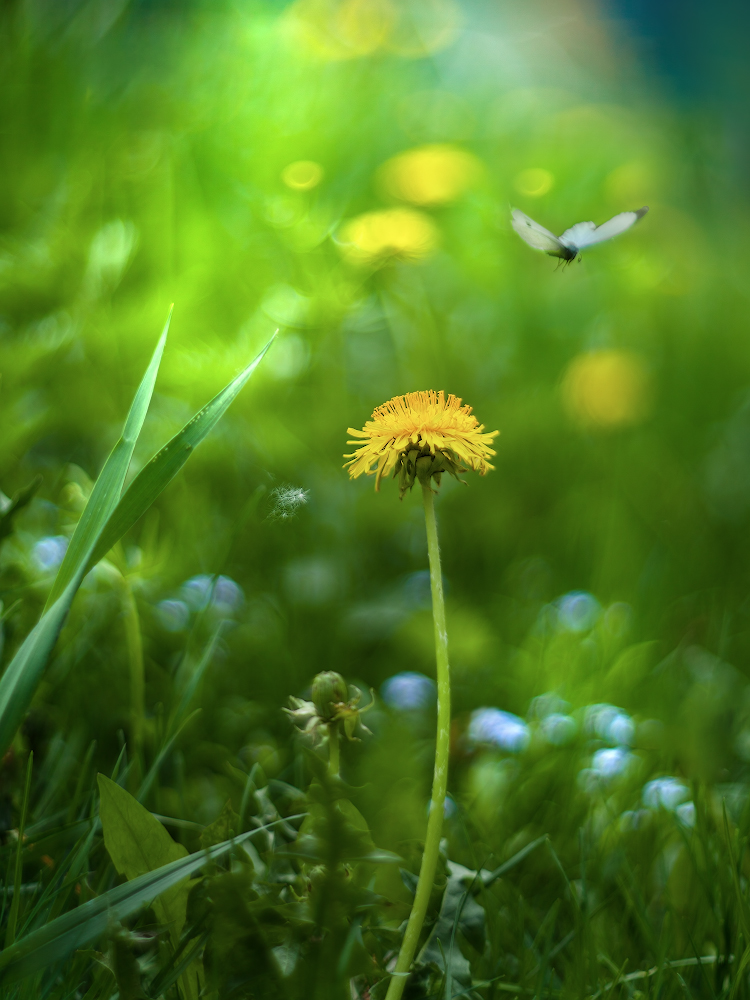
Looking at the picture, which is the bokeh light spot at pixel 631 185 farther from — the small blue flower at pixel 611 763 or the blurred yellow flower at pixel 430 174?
the small blue flower at pixel 611 763

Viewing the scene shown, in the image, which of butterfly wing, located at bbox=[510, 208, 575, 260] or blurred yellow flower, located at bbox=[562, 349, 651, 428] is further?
blurred yellow flower, located at bbox=[562, 349, 651, 428]

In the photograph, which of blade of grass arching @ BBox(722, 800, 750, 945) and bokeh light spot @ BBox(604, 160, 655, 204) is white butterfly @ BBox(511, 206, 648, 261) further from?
bokeh light spot @ BBox(604, 160, 655, 204)

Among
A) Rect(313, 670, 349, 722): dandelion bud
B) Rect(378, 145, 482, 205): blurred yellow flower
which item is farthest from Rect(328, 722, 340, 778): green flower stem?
Rect(378, 145, 482, 205): blurred yellow flower

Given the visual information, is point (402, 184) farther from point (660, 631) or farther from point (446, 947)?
point (446, 947)

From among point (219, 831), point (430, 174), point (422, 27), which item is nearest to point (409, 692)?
point (219, 831)

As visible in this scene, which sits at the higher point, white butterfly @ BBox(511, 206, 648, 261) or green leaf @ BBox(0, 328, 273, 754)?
white butterfly @ BBox(511, 206, 648, 261)

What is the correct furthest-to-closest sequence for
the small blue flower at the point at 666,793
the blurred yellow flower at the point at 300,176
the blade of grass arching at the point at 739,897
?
the blurred yellow flower at the point at 300,176 → the small blue flower at the point at 666,793 → the blade of grass arching at the point at 739,897

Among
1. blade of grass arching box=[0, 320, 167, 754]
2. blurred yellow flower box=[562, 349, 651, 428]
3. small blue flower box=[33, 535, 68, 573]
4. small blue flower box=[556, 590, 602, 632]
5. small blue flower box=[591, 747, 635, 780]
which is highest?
blade of grass arching box=[0, 320, 167, 754]

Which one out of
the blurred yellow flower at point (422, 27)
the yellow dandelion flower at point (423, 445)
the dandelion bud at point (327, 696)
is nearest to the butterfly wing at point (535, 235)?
the yellow dandelion flower at point (423, 445)

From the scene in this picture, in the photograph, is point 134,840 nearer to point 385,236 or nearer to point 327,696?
point 327,696
